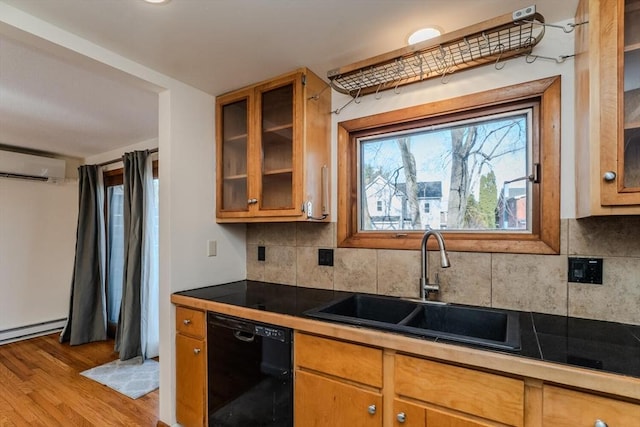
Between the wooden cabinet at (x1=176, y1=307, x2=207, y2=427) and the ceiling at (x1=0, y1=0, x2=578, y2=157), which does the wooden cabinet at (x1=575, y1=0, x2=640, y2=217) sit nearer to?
the ceiling at (x1=0, y1=0, x2=578, y2=157)

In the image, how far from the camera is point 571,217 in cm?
145

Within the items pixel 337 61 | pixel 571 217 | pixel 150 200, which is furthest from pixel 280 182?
pixel 150 200

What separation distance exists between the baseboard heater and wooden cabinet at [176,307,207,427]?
10.1 feet

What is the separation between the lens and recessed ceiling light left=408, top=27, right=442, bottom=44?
1534 mm

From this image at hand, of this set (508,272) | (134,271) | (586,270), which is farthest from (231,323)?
(134,271)

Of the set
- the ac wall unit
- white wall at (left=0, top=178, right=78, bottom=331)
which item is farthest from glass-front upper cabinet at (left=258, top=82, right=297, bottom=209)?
white wall at (left=0, top=178, right=78, bottom=331)

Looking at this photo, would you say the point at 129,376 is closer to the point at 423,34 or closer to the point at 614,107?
the point at 423,34

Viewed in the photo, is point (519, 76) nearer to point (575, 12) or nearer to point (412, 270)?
point (575, 12)

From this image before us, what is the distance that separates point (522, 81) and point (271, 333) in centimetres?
169

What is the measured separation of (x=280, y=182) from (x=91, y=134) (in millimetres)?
2385

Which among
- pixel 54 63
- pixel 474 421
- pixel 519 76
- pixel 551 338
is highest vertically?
pixel 54 63

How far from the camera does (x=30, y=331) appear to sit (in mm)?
3789

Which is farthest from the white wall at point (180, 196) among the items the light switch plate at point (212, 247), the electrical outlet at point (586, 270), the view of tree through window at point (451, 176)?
the electrical outlet at point (586, 270)

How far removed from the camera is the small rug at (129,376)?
2.57m
